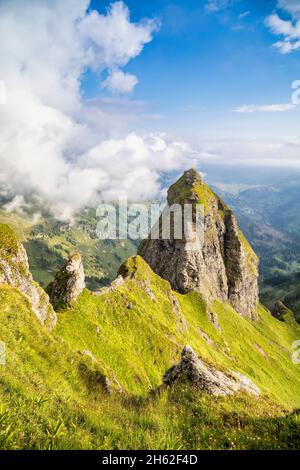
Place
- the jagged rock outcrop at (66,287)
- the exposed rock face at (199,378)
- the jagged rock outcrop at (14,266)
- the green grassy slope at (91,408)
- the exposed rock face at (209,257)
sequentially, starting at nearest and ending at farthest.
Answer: the green grassy slope at (91,408)
the exposed rock face at (199,378)
the jagged rock outcrop at (14,266)
the jagged rock outcrop at (66,287)
the exposed rock face at (209,257)

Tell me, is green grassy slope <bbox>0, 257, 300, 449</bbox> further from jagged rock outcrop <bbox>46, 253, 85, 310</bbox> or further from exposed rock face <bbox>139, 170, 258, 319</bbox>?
exposed rock face <bbox>139, 170, 258, 319</bbox>

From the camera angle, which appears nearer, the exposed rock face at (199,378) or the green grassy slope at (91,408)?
the green grassy slope at (91,408)

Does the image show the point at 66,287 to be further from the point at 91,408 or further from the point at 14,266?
the point at 91,408

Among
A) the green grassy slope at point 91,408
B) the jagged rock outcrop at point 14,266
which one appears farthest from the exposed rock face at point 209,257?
the jagged rock outcrop at point 14,266

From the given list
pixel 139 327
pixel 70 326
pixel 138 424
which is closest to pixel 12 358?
pixel 138 424

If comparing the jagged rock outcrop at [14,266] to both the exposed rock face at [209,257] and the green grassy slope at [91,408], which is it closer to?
the green grassy slope at [91,408]

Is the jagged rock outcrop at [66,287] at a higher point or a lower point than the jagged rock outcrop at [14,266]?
lower

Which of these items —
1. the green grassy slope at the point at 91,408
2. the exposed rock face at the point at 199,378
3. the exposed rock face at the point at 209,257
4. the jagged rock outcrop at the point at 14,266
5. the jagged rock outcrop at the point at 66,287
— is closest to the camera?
the green grassy slope at the point at 91,408
